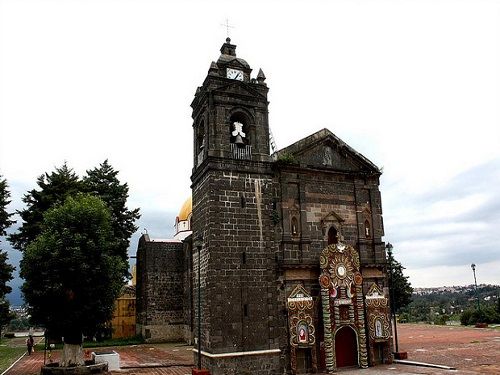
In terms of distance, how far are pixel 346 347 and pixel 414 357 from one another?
4.06m

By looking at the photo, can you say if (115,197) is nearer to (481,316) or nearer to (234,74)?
(234,74)

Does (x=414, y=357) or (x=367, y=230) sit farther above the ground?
(x=367, y=230)

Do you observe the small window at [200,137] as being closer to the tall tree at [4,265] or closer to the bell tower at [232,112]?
the bell tower at [232,112]

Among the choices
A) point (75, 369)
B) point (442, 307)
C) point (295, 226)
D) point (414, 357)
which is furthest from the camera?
point (442, 307)

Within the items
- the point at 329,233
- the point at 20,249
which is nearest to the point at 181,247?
the point at 20,249

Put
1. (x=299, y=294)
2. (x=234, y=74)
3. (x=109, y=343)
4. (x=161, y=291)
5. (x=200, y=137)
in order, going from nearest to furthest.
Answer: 1. (x=299, y=294)
2. (x=234, y=74)
3. (x=200, y=137)
4. (x=109, y=343)
5. (x=161, y=291)

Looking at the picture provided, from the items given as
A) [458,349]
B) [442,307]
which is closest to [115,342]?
[458,349]

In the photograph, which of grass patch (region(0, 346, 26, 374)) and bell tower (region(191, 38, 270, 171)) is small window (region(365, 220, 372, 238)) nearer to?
bell tower (region(191, 38, 270, 171))

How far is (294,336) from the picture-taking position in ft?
61.2

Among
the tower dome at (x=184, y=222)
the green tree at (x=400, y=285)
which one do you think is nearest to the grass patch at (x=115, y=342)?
the tower dome at (x=184, y=222)

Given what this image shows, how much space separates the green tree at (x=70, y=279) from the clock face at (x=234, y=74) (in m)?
8.85

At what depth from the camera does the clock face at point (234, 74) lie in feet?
67.6

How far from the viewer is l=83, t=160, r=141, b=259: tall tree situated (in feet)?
115

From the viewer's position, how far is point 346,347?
19656 mm
